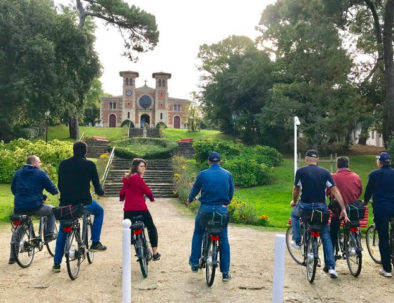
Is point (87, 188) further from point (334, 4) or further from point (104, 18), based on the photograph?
point (104, 18)

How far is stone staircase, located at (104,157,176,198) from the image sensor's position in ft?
65.9

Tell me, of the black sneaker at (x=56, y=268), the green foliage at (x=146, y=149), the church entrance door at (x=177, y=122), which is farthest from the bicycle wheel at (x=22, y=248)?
the church entrance door at (x=177, y=122)

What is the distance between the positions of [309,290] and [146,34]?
102 feet

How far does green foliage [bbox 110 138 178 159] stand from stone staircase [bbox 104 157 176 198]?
0.92m

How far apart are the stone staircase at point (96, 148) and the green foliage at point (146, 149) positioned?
1.41 metres

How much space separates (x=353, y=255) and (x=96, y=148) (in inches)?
1152

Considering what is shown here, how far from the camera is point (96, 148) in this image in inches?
1309

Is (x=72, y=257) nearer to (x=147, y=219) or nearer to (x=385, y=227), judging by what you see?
(x=147, y=219)

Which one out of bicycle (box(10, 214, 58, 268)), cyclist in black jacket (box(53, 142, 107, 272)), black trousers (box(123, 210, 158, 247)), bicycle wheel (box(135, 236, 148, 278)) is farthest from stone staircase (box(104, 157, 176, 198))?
bicycle wheel (box(135, 236, 148, 278))

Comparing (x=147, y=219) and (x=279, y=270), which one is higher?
(x=279, y=270)

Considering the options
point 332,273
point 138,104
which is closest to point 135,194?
point 332,273

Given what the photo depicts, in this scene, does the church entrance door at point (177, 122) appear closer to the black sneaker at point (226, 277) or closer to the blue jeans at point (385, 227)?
the blue jeans at point (385, 227)

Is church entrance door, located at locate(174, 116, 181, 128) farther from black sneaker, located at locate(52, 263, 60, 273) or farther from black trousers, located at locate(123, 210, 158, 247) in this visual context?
black sneaker, located at locate(52, 263, 60, 273)

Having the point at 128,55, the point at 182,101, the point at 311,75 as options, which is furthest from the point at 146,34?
the point at 182,101
